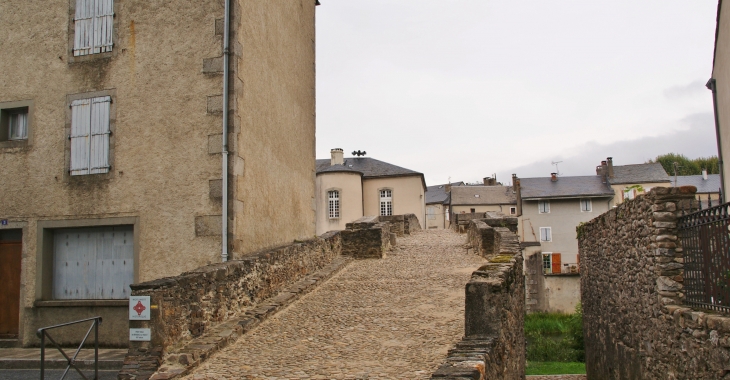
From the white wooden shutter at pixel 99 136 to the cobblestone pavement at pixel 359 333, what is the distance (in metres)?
3.86

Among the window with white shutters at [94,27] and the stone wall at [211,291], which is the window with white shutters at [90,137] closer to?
the window with white shutters at [94,27]

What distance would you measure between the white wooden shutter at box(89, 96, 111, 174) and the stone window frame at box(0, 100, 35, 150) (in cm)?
122

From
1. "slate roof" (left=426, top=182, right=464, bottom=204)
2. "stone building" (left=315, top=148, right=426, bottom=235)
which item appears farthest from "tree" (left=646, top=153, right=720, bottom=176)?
"stone building" (left=315, top=148, right=426, bottom=235)

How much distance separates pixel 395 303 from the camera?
30.0ft

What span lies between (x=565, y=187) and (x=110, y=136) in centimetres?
3396

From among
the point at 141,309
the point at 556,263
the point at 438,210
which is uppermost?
the point at 438,210

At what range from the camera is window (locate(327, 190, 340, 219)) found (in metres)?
31.8

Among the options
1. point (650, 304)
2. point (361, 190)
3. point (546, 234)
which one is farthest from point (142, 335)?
point (546, 234)

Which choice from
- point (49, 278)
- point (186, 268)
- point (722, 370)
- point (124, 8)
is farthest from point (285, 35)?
point (722, 370)

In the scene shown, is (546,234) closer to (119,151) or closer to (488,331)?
(119,151)

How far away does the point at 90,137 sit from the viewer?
9.47m

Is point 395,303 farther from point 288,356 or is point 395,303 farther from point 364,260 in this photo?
point 364,260

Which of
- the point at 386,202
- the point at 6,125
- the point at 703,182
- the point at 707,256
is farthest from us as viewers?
the point at 703,182

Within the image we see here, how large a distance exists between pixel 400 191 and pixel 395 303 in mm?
24813
